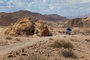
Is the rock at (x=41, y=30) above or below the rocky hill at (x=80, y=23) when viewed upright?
above

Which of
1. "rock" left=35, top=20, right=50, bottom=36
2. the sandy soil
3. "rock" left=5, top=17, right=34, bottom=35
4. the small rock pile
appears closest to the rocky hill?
"rock" left=35, top=20, right=50, bottom=36

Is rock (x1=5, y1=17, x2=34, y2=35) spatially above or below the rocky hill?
above

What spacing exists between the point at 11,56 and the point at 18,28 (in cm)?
1650

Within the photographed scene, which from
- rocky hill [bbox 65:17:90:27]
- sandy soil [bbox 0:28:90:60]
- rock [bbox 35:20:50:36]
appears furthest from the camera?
rocky hill [bbox 65:17:90:27]

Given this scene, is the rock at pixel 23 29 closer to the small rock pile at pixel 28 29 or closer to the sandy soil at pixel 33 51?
the small rock pile at pixel 28 29

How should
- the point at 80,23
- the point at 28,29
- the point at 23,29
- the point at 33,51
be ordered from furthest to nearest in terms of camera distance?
the point at 80,23 → the point at 28,29 → the point at 23,29 → the point at 33,51

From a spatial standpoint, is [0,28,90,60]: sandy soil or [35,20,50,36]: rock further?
[35,20,50,36]: rock

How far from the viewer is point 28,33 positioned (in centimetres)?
2627

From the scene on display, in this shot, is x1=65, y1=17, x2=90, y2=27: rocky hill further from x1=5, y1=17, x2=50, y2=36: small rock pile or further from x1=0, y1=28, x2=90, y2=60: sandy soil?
x1=0, y1=28, x2=90, y2=60: sandy soil

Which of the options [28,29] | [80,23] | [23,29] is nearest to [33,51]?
[23,29]

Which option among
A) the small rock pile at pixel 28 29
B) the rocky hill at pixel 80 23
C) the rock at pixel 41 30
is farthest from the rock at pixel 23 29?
the rocky hill at pixel 80 23

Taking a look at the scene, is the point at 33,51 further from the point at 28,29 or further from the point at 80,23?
the point at 80,23

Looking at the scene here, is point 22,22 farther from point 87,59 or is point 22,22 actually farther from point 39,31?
point 87,59

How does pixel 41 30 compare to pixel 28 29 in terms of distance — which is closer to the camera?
pixel 41 30
